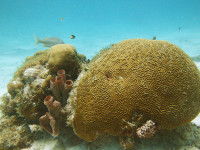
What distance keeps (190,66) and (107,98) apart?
2144 millimetres

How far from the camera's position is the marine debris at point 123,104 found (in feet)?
7.62

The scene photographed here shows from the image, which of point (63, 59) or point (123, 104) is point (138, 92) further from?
point (63, 59)

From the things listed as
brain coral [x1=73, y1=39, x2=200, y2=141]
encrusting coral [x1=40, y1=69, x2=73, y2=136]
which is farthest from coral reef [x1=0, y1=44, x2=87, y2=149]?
brain coral [x1=73, y1=39, x2=200, y2=141]

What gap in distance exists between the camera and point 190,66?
285cm

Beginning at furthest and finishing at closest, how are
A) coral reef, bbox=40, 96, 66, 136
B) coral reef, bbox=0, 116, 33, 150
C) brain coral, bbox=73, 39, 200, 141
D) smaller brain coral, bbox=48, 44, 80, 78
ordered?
smaller brain coral, bbox=48, 44, 80, 78
coral reef, bbox=0, 116, 33, 150
coral reef, bbox=40, 96, 66, 136
brain coral, bbox=73, 39, 200, 141

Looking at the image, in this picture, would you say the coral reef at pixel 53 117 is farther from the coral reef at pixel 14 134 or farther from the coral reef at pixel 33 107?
the coral reef at pixel 14 134

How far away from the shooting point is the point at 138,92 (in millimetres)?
2365

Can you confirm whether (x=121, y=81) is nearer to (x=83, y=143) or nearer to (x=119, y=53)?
(x=119, y=53)

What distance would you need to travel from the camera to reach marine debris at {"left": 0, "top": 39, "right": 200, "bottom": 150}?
232 centimetres

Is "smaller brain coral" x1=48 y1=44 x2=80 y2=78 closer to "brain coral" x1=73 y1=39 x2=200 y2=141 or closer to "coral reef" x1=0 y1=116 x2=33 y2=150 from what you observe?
"brain coral" x1=73 y1=39 x2=200 y2=141

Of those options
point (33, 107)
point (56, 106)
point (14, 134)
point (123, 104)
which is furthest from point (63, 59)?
point (14, 134)

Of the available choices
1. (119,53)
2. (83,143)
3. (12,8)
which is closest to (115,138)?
(83,143)

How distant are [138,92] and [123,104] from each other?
378mm

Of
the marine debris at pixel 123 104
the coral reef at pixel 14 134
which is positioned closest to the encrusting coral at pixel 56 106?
the marine debris at pixel 123 104
